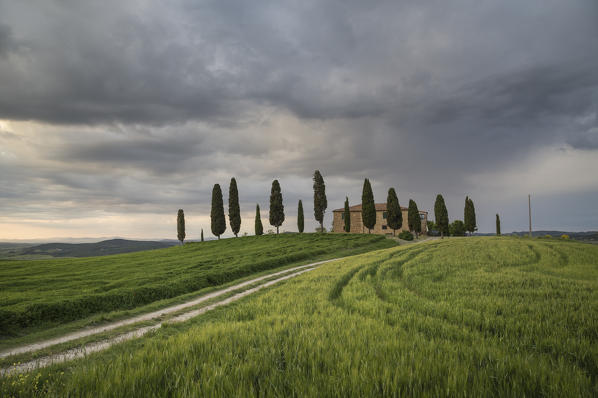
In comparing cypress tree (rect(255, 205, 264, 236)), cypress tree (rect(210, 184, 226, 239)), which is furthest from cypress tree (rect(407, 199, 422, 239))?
cypress tree (rect(210, 184, 226, 239))

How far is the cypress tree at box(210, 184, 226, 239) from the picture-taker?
66.1 metres

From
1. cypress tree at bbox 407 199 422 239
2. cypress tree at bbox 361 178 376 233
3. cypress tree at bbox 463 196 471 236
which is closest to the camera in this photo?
cypress tree at bbox 361 178 376 233

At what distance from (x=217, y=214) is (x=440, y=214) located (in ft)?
184

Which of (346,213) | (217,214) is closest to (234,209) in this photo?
(217,214)

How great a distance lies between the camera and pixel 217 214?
66.9 metres

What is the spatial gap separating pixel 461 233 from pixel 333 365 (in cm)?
8604

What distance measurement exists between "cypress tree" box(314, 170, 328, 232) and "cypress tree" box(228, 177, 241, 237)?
2037 cm

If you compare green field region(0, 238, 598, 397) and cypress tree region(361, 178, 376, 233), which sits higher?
cypress tree region(361, 178, 376, 233)

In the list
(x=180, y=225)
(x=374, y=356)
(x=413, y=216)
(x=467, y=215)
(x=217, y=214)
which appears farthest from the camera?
(x=180, y=225)

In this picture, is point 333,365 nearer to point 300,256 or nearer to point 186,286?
point 186,286

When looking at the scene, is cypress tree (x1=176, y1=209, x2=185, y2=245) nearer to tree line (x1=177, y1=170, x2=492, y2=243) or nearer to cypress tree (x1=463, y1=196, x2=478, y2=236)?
tree line (x1=177, y1=170, x2=492, y2=243)

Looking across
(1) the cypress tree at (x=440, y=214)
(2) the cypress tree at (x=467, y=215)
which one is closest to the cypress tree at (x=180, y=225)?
(1) the cypress tree at (x=440, y=214)

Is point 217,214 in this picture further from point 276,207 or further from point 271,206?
point 276,207

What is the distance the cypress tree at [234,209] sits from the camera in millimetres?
67188
